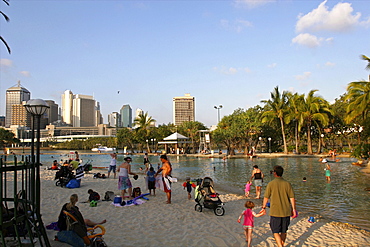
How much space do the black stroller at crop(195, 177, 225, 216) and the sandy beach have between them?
0.22 meters

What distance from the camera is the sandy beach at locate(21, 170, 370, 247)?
656 cm

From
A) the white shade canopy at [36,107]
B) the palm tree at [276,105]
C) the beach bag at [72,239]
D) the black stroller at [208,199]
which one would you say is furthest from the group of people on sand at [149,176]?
the palm tree at [276,105]

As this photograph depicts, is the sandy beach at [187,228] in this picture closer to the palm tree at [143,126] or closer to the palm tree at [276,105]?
the palm tree at [276,105]

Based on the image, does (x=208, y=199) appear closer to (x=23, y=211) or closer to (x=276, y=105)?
(x=23, y=211)

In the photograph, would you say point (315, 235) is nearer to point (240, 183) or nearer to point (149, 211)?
point (149, 211)

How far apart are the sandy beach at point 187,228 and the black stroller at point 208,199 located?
216mm

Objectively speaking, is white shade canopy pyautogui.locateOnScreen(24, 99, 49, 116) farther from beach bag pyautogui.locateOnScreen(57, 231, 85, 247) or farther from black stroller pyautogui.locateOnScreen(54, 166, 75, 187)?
black stroller pyautogui.locateOnScreen(54, 166, 75, 187)

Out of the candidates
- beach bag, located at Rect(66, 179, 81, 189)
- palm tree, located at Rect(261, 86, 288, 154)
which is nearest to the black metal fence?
beach bag, located at Rect(66, 179, 81, 189)

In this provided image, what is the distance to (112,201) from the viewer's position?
35.0ft

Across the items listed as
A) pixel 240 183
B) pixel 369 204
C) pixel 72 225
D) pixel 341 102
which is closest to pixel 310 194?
pixel 369 204

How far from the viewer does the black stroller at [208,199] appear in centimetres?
889

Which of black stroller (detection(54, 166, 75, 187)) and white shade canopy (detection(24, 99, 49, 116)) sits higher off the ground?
white shade canopy (detection(24, 99, 49, 116))

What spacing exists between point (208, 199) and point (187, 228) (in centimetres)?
175

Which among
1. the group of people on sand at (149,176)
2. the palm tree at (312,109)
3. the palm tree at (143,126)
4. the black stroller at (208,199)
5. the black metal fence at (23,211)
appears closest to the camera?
the black metal fence at (23,211)
